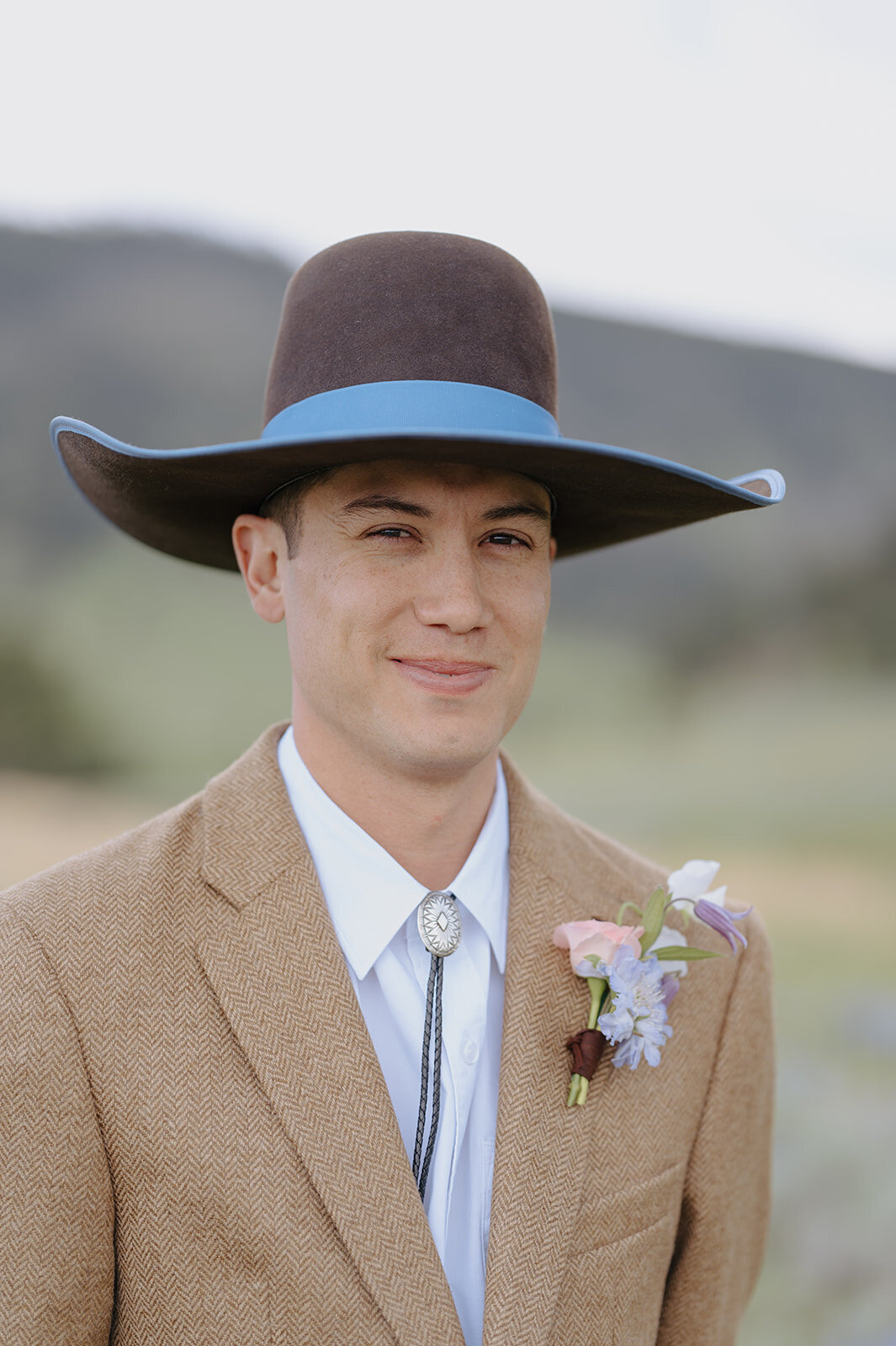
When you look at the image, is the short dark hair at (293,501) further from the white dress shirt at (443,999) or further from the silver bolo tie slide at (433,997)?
the silver bolo tie slide at (433,997)

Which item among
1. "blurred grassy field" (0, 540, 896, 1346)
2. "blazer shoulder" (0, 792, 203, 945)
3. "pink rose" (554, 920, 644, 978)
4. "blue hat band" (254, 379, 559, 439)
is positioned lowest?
"blurred grassy field" (0, 540, 896, 1346)

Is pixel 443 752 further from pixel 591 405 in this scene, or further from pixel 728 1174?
pixel 591 405

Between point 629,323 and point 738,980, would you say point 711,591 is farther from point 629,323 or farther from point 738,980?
point 738,980

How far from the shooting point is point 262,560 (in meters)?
1.83

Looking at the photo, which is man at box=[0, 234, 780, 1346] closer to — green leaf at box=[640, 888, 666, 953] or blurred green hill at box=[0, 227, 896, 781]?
green leaf at box=[640, 888, 666, 953]

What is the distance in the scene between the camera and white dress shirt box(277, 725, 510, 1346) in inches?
61.8

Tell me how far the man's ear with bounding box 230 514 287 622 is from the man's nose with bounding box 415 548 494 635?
321 mm

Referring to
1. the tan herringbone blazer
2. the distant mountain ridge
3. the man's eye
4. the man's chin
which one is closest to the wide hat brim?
the man's eye

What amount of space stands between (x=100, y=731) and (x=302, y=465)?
7.00m

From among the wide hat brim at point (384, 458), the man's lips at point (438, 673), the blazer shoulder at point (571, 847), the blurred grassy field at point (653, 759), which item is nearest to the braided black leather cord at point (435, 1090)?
the blazer shoulder at point (571, 847)

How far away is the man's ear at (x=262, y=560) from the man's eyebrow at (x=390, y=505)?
0.24 meters

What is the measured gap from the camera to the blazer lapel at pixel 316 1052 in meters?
1.41

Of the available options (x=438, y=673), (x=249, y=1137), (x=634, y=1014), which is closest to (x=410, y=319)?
(x=438, y=673)

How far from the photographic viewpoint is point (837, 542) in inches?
381
